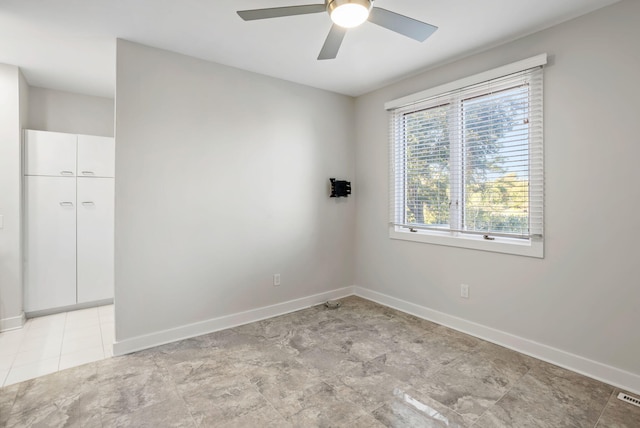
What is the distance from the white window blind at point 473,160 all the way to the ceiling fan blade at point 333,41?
4.66 ft

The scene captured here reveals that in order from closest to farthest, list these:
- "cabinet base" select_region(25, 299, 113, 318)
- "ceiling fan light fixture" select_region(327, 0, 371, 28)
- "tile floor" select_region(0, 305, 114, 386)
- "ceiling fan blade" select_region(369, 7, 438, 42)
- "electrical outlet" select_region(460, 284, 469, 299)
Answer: "ceiling fan light fixture" select_region(327, 0, 371, 28)
"ceiling fan blade" select_region(369, 7, 438, 42)
"tile floor" select_region(0, 305, 114, 386)
"electrical outlet" select_region(460, 284, 469, 299)
"cabinet base" select_region(25, 299, 113, 318)

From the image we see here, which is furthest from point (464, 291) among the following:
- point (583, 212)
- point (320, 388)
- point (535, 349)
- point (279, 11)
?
point (279, 11)

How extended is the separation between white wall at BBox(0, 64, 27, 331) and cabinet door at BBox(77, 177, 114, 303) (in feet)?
1.86

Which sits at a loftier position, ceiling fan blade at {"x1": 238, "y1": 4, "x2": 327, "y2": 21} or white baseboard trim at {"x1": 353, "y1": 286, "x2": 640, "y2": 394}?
ceiling fan blade at {"x1": 238, "y1": 4, "x2": 327, "y2": 21}

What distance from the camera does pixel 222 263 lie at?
10.3 ft

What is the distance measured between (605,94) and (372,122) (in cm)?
218

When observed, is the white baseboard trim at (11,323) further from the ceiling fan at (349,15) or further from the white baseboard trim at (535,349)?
the white baseboard trim at (535,349)

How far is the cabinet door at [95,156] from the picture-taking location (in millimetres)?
3637

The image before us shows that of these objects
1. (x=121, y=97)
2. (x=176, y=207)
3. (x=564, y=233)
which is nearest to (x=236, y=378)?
(x=176, y=207)

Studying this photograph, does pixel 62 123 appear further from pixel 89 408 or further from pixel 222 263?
pixel 89 408

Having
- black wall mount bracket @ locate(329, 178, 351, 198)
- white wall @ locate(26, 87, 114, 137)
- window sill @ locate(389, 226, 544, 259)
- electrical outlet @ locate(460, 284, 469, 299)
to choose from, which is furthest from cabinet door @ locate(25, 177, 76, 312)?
electrical outlet @ locate(460, 284, 469, 299)

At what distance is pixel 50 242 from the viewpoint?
3502mm

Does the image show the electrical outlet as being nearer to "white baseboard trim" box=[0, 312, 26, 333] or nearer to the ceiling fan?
the ceiling fan

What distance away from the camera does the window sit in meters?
2.55
